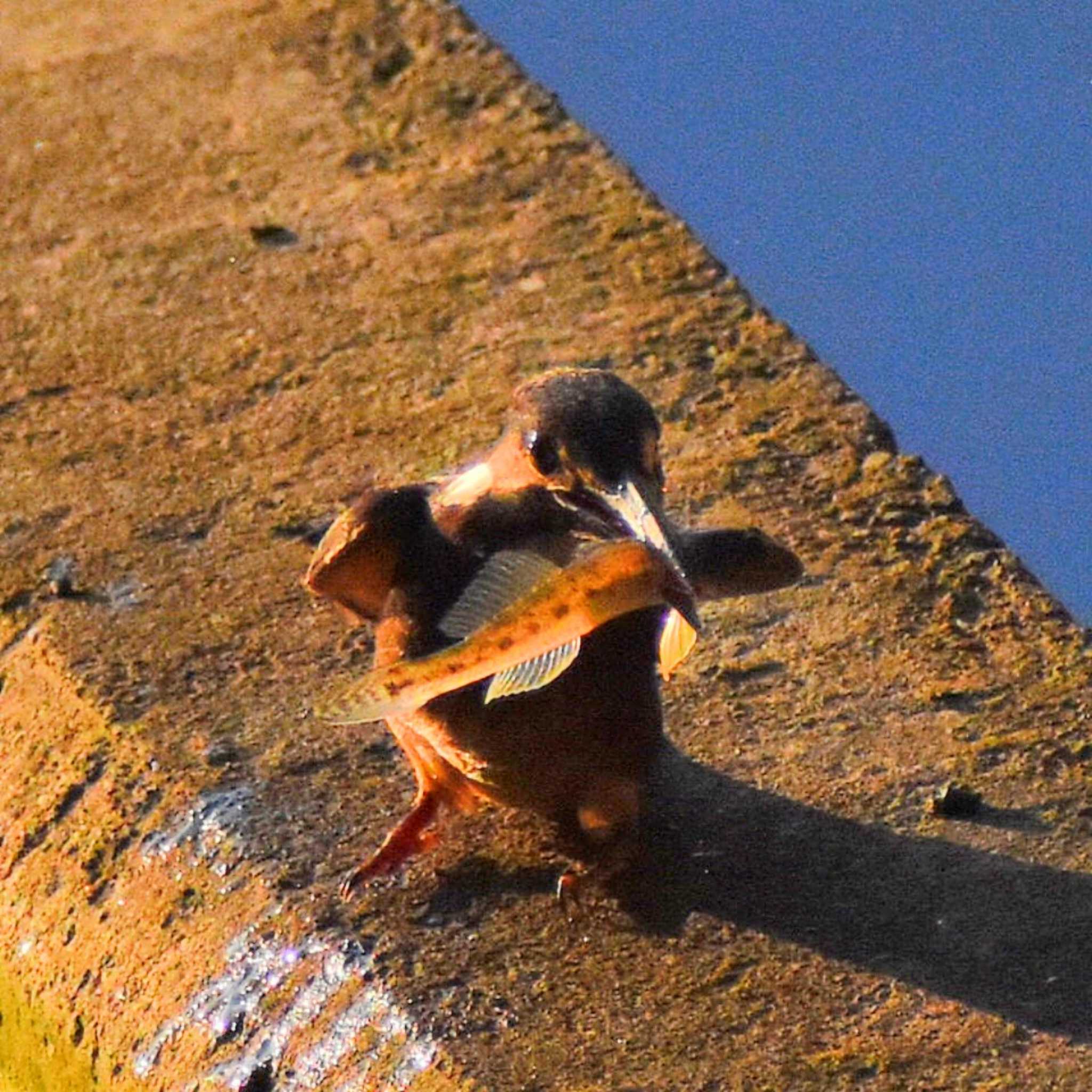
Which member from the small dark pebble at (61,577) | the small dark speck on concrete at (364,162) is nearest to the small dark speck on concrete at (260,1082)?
the small dark pebble at (61,577)

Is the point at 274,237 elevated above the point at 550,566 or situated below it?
below

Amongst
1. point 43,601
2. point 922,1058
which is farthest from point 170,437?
point 922,1058

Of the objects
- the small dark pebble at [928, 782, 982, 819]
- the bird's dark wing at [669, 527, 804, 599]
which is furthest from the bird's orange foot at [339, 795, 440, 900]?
the small dark pebble at [928, 782, 982, 819]

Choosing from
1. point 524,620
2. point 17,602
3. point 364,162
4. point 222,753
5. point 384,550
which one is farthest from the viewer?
point 364,162

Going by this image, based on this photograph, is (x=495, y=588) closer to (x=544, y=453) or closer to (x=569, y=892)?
(x=544, y=453)

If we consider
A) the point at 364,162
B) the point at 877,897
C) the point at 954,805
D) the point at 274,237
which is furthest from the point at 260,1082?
the point at 364,162

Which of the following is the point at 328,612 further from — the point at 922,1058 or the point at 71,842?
the point at 922,1058

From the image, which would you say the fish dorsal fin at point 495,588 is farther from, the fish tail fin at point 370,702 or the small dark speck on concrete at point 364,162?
the small dark speck on concrete at point 364,162
